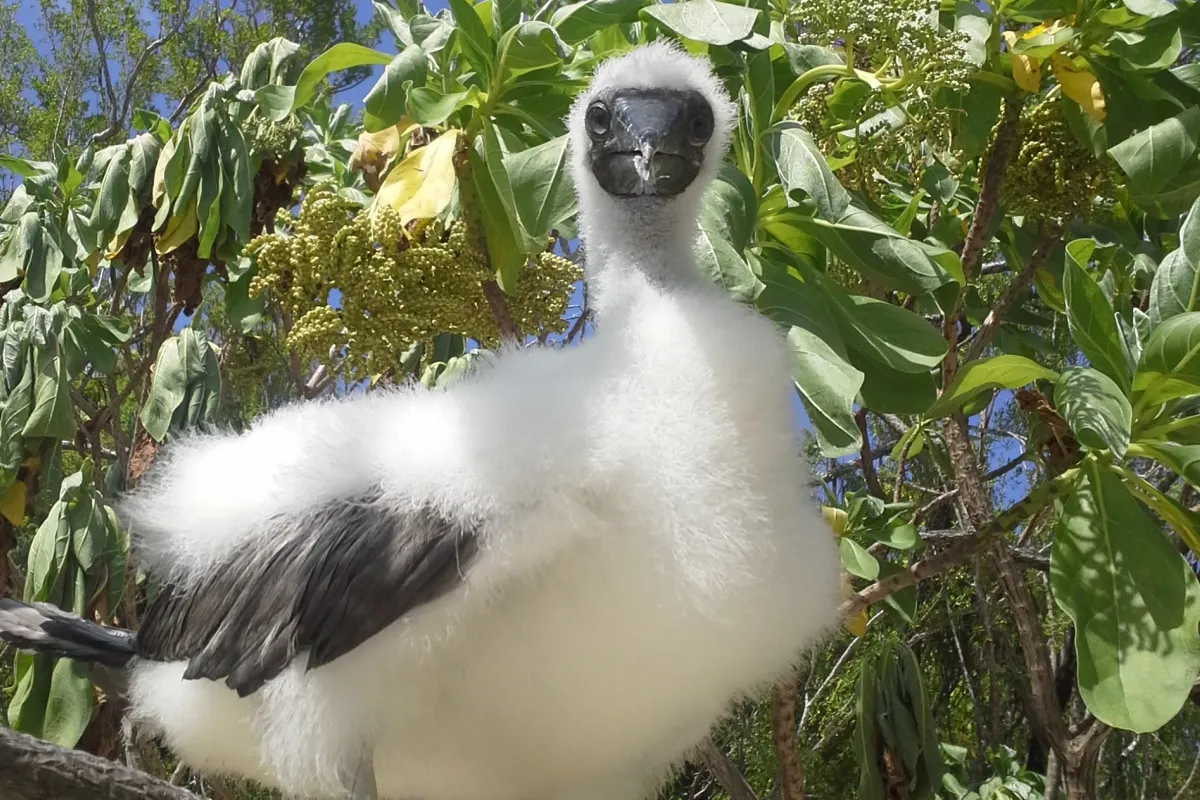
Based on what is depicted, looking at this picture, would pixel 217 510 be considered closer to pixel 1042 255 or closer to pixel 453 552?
pixel 453 552

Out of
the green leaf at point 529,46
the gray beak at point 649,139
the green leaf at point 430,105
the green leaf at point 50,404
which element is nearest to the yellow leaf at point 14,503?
the green leaf at point 50,404

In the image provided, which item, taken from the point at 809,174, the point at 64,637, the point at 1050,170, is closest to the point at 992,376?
the point at 809,174

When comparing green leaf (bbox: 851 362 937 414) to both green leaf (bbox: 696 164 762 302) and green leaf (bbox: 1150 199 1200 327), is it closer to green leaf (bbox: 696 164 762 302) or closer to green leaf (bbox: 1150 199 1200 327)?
green leaf (bbox: 696 164 762 302)

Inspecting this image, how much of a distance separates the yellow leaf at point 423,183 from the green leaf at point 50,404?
1.46m

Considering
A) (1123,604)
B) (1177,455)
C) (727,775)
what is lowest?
(727,775)

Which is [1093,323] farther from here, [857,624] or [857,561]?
[857,624]

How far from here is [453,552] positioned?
54.9 inches

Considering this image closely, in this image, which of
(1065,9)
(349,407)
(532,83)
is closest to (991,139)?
(1065,9)

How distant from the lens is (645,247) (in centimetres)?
179

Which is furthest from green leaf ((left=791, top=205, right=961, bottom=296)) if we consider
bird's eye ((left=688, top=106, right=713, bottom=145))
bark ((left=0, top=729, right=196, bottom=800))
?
bark ((left=0, top=729, right=196, bottom=800))

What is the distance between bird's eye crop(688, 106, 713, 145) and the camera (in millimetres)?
1727

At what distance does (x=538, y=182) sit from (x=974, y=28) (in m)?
0.91

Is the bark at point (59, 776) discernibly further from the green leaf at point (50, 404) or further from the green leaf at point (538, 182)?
the green leaf at point (50, 404)

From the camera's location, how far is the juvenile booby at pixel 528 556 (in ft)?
4.60
